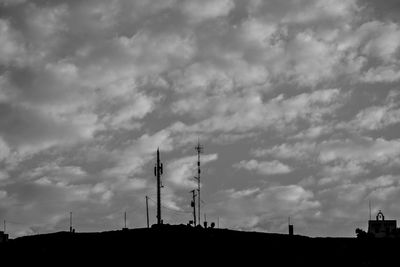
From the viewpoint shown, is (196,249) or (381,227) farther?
(381,227)

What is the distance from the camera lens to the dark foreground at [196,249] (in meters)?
46.1

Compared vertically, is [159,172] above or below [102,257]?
above

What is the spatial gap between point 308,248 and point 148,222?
1277 inches

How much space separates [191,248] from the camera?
153ft

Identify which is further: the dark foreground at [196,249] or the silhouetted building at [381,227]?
the silhouetted building at [381,227]

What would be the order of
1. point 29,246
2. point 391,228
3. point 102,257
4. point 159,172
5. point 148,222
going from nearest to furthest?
point 102,257 < point 29,246 < point 159,172 < point 391,228 < point 148,222

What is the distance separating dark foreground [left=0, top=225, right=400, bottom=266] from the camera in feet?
151

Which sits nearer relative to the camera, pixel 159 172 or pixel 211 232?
pixel 211 232

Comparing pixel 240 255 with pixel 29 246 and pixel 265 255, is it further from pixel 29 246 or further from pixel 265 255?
pixel 29 246

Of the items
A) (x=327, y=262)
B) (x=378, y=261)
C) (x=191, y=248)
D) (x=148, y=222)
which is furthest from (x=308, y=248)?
(x=148, y=222)

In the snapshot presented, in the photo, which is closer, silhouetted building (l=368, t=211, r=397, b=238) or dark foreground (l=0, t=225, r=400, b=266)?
dark foreground (l=0, t=225, r=400, b=266)

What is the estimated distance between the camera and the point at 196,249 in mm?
46719

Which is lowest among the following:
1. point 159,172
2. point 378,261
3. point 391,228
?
point 378,261

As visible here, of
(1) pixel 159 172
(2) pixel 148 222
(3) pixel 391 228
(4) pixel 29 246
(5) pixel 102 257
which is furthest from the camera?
(2) pixel 148 222
